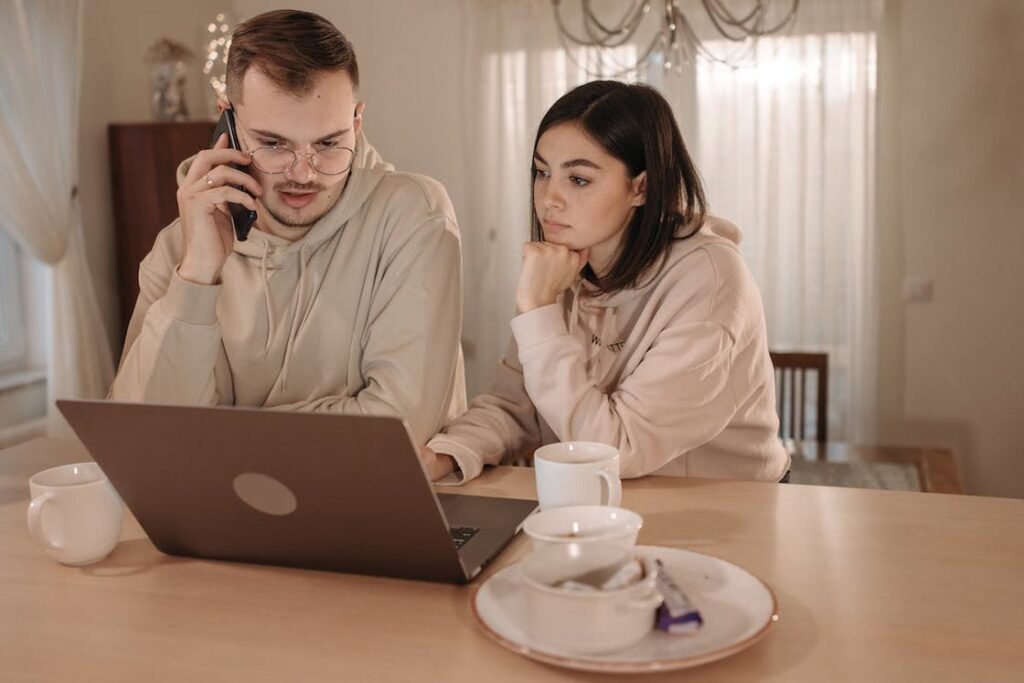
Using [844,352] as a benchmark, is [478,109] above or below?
above

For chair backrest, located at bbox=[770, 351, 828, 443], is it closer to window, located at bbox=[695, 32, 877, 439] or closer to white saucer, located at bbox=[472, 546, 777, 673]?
window, located at bbox=[695, 32, 877, 439]

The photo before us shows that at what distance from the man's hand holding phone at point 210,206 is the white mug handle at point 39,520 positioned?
53 centimetres

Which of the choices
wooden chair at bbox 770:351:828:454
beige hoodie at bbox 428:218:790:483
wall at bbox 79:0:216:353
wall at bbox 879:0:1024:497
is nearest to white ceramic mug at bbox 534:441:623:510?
beige hoodie at bbox 428:218:790:483

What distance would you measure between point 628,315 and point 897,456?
2593 mm

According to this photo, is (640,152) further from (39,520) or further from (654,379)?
(39,520)

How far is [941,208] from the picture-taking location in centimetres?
404

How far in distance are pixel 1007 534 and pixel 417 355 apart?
0.87 meters

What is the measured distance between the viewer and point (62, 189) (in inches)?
137

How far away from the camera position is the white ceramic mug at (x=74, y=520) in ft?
3.67

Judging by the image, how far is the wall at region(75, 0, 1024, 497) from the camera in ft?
12.8

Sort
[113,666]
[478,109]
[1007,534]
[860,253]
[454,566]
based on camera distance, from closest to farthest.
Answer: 1. [113,666]
2. [454,566]
3. [1007,534]
4. [860,253]
5. [478,109]

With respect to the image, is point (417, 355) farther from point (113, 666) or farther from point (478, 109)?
point (478, 109)

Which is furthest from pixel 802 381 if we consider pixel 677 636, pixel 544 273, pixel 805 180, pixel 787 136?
pixel 677 636

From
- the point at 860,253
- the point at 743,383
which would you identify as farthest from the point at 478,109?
the point at 743,383
